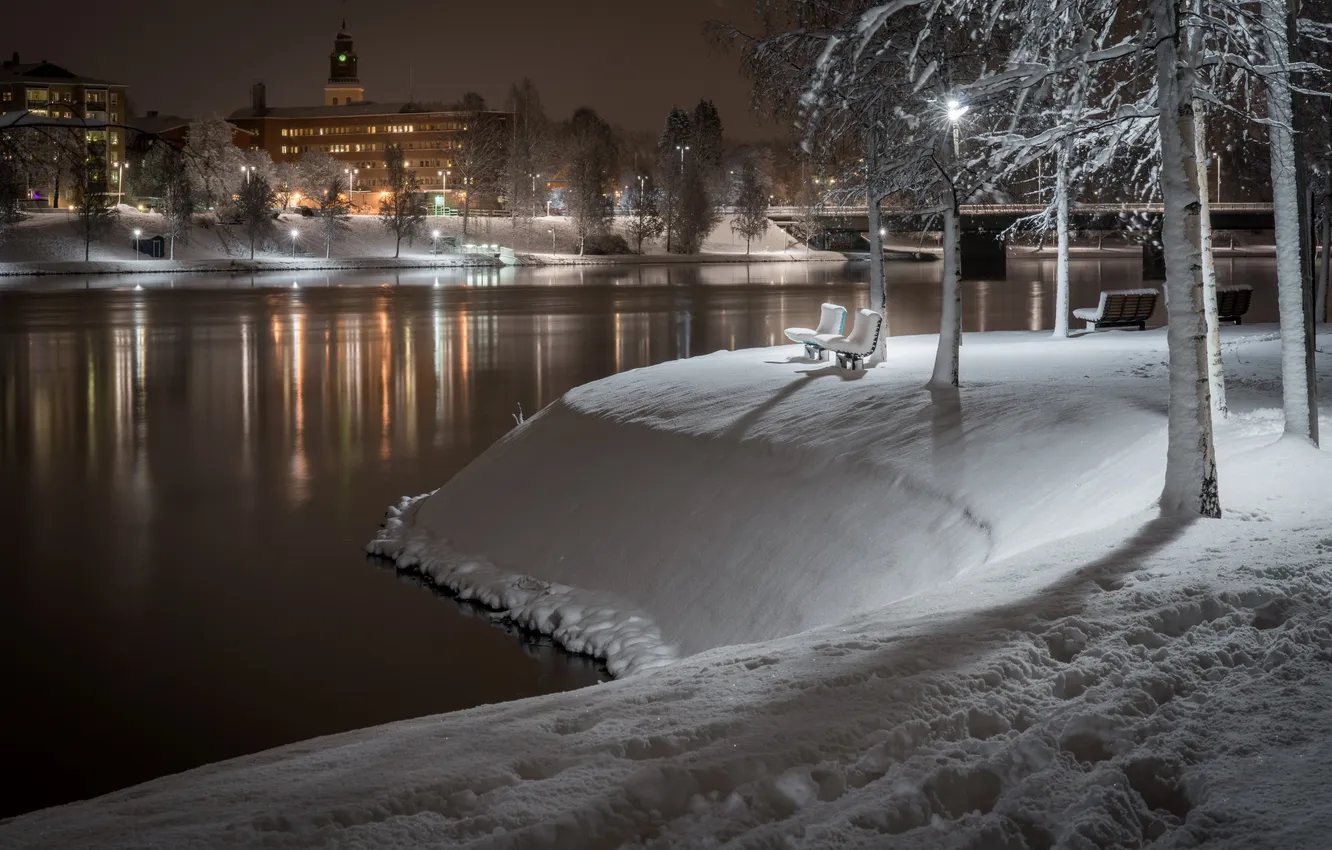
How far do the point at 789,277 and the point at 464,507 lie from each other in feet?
257

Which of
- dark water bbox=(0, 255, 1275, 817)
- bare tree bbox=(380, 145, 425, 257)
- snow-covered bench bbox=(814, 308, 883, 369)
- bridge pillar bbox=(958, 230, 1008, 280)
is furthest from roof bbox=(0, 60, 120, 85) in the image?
bridge pillar bbox=(958, 230, 1008, 280)

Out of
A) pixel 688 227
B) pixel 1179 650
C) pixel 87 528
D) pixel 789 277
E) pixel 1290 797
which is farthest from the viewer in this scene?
pixel 688 227

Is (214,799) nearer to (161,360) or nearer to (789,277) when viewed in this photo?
(161,360)

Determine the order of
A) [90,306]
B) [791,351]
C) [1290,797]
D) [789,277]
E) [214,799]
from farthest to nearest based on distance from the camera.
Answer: [789,277] → [90,306] → [791,351] → [214,799] → [1290,797]

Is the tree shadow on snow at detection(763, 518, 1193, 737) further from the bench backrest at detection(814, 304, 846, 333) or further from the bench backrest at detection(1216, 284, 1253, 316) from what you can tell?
the bench backrest at detection(1216, 284, 1253, 316)

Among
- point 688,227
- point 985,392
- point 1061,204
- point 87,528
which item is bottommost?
point 87,528

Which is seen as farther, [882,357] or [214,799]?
[882,357]

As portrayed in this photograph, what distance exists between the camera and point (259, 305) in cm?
6116

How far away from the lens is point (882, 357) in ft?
76.2

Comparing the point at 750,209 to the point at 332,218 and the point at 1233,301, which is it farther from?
the point at 1233,301

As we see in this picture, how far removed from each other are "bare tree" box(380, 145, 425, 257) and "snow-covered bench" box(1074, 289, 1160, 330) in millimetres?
92906

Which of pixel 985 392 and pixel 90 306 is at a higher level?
pixel 90 306

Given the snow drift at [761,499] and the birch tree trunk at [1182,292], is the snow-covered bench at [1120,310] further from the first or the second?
the birch tree trunk at [1182,292]

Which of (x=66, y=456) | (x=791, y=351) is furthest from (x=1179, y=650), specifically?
(x=66, y=456)
